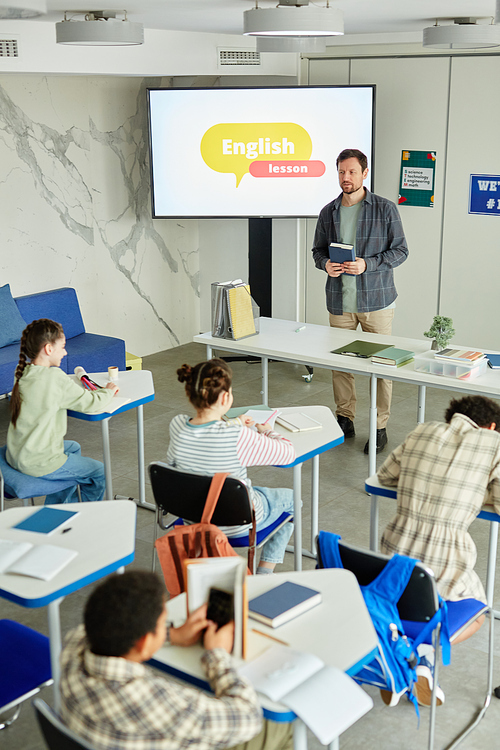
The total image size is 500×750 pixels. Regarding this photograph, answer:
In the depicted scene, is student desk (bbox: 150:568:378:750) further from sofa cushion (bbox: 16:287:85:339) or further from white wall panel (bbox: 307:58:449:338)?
white wall panel (bbox: 307:58:449:338)

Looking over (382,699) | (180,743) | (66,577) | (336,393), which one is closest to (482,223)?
(336,393)

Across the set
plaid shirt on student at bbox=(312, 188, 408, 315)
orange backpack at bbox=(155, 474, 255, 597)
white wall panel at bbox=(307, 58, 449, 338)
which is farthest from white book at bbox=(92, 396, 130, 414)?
white wall panel at bbox=(307, 58, 449, 338)

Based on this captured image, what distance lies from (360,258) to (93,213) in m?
2.87

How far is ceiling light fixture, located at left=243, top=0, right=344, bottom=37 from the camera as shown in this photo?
407cm

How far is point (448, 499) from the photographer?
2568 mm

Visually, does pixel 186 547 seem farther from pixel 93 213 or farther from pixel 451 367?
pixel 93 213

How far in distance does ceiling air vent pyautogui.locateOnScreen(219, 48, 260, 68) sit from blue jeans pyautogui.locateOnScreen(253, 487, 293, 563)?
4143mm

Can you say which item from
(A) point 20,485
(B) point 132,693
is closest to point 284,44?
(A) point 20,485

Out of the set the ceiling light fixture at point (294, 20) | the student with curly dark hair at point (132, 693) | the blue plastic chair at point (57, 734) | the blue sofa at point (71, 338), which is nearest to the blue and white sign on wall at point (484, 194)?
the ceiling light fixture at point (294, 20)

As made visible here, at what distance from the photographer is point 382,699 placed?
110 inches

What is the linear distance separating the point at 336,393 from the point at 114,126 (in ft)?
10.6

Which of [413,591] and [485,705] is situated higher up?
[413,591]

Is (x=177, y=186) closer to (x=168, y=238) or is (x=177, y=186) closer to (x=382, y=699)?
(x=168, y=238)

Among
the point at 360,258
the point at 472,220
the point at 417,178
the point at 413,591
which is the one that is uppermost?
the point at 417,178
